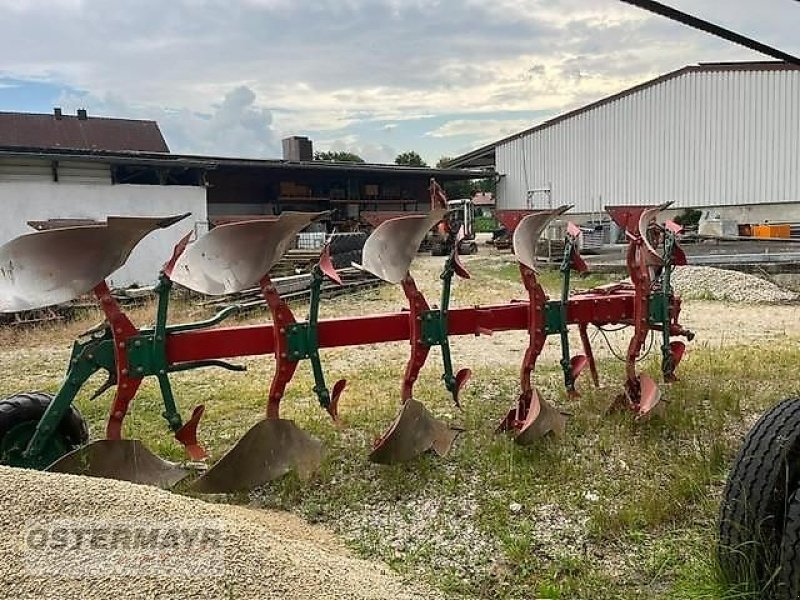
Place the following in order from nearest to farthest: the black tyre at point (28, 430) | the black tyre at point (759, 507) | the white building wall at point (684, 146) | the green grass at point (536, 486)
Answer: the black tyre at point (759, 507) < the green grass at point (536, 486) < the black tyre at point (28, 430) < the white building wall at point (684, 146)

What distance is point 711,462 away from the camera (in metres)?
3.50

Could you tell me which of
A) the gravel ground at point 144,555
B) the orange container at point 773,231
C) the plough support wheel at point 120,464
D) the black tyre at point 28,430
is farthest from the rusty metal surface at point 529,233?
the orange container at point 773,231

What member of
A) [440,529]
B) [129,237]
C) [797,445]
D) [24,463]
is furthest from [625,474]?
[24,463]

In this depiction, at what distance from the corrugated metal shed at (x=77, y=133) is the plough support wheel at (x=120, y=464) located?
22.1 meters

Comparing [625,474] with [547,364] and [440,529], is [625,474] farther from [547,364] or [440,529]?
[547,364]

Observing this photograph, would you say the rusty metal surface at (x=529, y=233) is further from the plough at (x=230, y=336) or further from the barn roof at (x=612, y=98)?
the barn roof at (x=612, y=98)

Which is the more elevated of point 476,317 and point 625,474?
point 476,317

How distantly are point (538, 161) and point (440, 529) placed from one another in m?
25.7

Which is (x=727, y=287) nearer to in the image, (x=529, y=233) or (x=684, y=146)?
(x=529, y=233)

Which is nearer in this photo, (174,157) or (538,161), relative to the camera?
(174,157)

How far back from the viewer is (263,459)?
3.50 meters

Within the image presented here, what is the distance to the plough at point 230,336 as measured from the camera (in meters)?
3.23

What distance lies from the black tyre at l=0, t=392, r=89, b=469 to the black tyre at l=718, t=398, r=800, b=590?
2.85 m

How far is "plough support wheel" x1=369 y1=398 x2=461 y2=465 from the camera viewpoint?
12.0 ft
